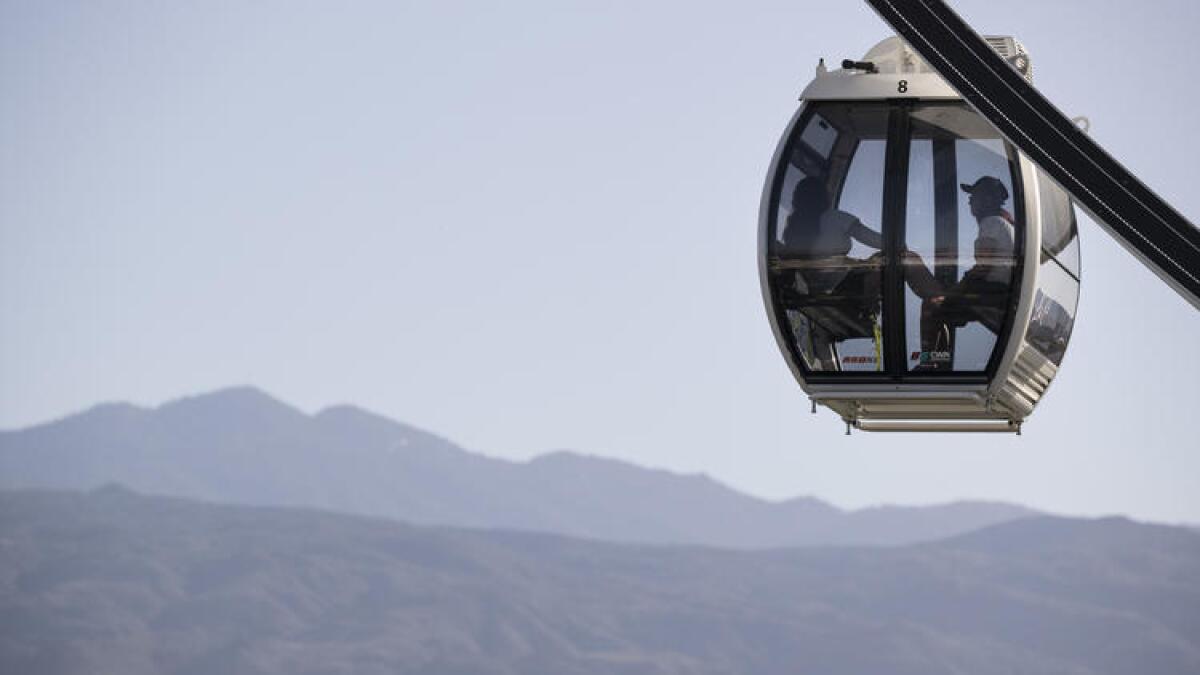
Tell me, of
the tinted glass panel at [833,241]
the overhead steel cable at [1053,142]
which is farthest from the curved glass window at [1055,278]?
the overhead steel cable at [1053,142]

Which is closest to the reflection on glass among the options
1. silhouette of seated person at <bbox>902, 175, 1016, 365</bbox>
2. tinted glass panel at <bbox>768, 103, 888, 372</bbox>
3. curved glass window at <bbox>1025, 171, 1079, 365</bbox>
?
curved glass window at <bbox>1025, 171, 1079, 365</bbox>

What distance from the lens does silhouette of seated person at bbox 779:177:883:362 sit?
70.3ft

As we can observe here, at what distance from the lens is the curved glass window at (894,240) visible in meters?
21.1

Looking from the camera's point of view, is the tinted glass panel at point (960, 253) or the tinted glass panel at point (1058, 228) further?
the tinted glass panel at point (1058, 228)

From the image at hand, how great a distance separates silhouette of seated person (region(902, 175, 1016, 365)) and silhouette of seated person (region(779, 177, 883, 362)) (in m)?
0.40

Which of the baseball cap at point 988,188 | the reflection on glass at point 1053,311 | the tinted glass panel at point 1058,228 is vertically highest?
the baseball cap at point 988,188

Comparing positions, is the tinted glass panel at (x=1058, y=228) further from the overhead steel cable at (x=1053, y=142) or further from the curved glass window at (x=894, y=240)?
the overhead steel cable at (x=1053, y=142)

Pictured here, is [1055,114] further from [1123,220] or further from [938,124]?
[938,124]

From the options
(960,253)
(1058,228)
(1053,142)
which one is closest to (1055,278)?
(1058,228)

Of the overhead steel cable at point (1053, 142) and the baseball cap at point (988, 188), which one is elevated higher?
the baseball cap at point (988, 188)

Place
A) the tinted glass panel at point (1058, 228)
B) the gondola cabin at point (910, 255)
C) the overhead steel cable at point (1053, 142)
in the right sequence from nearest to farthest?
the overhead steel cable at point (1053, 142), the gondola cabin at point (910, 255), the tinted glass panel at point (1058, 228)

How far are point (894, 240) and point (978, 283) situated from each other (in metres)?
0.82

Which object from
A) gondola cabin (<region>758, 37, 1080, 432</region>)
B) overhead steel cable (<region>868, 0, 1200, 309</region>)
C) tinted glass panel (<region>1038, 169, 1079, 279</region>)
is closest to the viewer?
overhead steel cable (<region>868, 0, 1200, 309</region>)

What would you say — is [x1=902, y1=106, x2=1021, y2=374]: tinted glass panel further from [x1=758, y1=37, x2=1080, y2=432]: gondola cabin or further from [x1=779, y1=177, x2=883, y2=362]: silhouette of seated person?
[x1=779, y1=177, x2=883, y2=362]: silhouette of seated person
